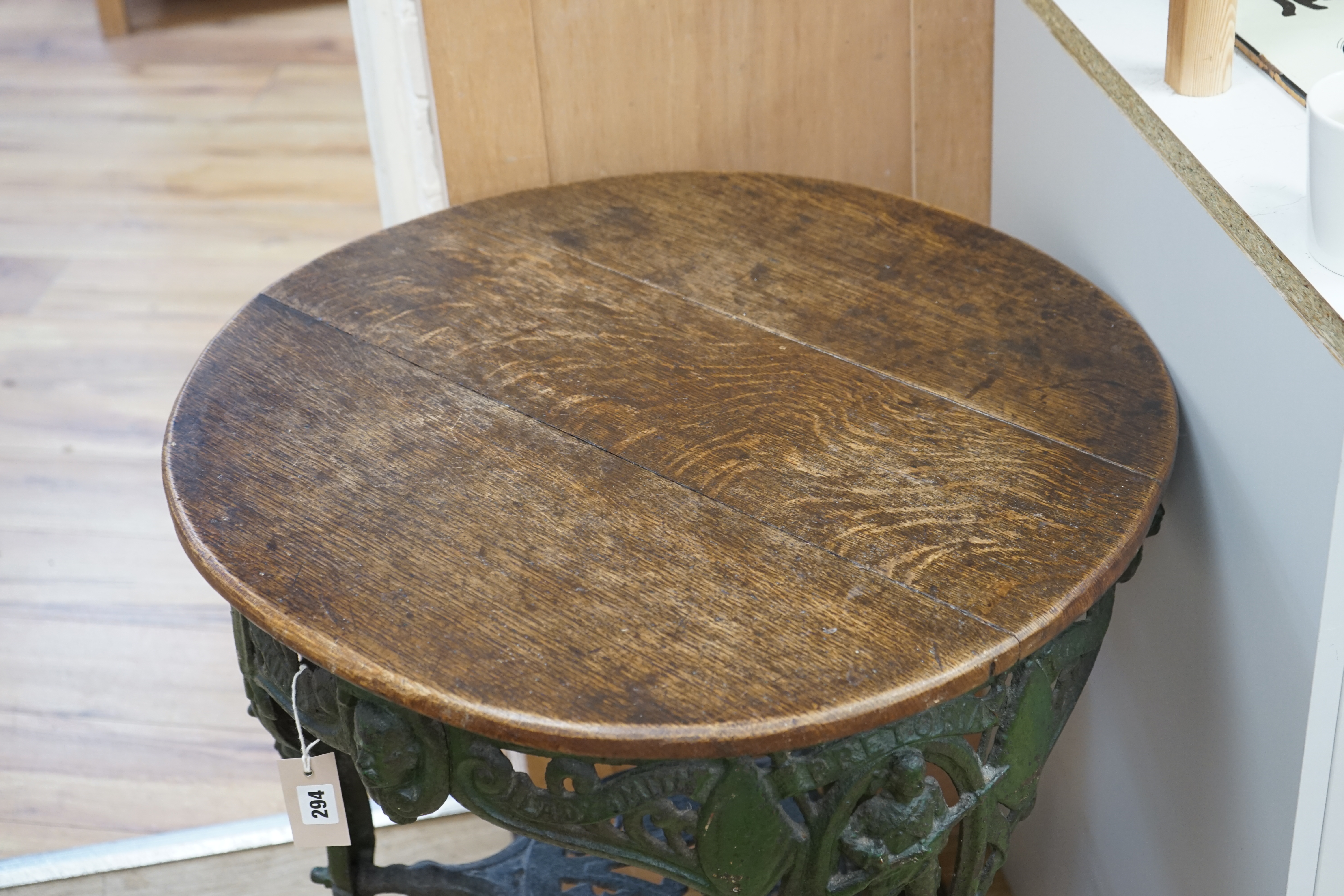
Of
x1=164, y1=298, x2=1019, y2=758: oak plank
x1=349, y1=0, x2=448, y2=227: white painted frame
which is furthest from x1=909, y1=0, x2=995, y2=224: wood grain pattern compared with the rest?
x1=164, y1=298, x2=1019, y2=758: oak plank

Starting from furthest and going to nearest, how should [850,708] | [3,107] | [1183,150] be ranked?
[3,107] < [1183,150] < [850,708]

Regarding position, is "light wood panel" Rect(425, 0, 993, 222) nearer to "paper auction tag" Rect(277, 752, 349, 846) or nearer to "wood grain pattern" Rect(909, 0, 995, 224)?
"wood grain pattern" Rect(909, 0, 995, 224)

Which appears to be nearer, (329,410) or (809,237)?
(329,410)

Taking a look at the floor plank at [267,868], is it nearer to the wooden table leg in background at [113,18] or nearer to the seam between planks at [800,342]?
the seam between planks at [800,342]

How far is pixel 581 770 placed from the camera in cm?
A: 74

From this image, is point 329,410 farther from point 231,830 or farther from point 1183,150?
point 231,830

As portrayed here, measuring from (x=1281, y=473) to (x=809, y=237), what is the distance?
440 mm

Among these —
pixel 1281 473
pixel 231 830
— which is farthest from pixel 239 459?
pixel 231 830

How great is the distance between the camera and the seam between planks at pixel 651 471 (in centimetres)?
73

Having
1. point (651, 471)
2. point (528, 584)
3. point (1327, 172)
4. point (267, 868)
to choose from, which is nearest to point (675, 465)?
point (651, 471)

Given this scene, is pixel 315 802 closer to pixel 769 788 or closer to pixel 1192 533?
pixel 769 788

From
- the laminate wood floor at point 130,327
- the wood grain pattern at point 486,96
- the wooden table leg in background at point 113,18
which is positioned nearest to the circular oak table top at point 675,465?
the wood grain pattern at point 486,96

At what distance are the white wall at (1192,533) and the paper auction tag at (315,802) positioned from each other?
59cm

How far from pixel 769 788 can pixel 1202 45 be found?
56 centimetres
